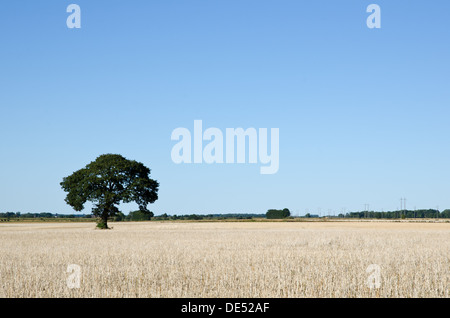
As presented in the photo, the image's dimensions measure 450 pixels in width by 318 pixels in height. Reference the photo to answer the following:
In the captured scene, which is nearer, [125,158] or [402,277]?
[402,277]

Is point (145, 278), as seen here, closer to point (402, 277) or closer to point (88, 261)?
point (88, 261)

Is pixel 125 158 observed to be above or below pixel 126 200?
above

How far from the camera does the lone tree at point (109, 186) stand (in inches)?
2731

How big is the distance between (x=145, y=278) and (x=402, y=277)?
791cm

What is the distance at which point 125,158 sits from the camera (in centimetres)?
7306

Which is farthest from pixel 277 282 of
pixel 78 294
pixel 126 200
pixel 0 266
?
pixel 126 200

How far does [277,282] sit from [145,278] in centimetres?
409

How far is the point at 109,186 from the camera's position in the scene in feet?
230

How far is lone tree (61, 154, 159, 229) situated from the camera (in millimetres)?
69375
